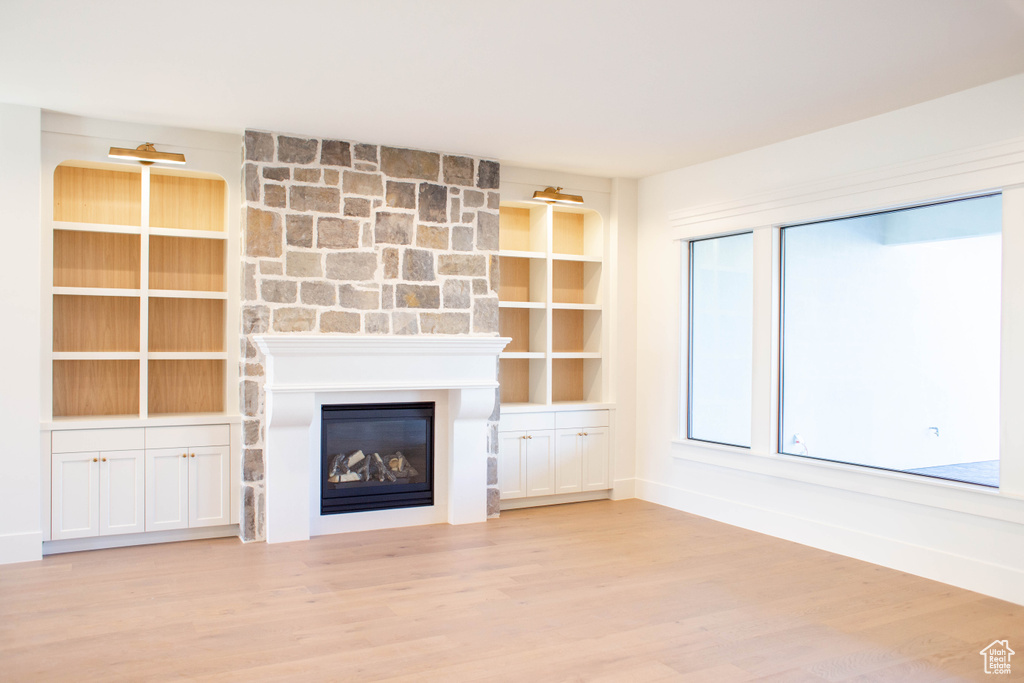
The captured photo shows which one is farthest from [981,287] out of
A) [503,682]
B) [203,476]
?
[203,476]

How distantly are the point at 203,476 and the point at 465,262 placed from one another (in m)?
2.34

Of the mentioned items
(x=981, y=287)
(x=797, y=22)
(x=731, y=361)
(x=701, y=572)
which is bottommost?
(x=701, y=572)

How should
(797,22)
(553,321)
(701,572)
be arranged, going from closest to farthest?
(797,22) < (701,572) < (553,321)

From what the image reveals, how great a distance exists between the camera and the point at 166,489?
4820 mm

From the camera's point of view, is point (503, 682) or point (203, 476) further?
point (203, 476)

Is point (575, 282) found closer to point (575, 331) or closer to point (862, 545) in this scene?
point (575, 331)

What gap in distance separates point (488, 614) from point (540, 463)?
95.9 inches

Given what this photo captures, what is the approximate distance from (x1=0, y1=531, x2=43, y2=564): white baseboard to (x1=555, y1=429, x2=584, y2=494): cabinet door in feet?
11.7

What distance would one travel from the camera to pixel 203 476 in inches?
193

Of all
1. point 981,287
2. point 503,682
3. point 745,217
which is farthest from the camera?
point 745,217

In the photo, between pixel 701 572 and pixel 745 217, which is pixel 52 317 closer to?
pixel 701 572

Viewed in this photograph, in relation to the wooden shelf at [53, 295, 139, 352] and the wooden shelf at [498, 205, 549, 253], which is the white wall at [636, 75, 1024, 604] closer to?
the wooden shelf at [498, 205, 549, 253]

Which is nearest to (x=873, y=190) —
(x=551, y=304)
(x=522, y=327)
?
(x=551, y=304)

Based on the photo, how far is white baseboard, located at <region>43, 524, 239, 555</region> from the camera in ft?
15.1
